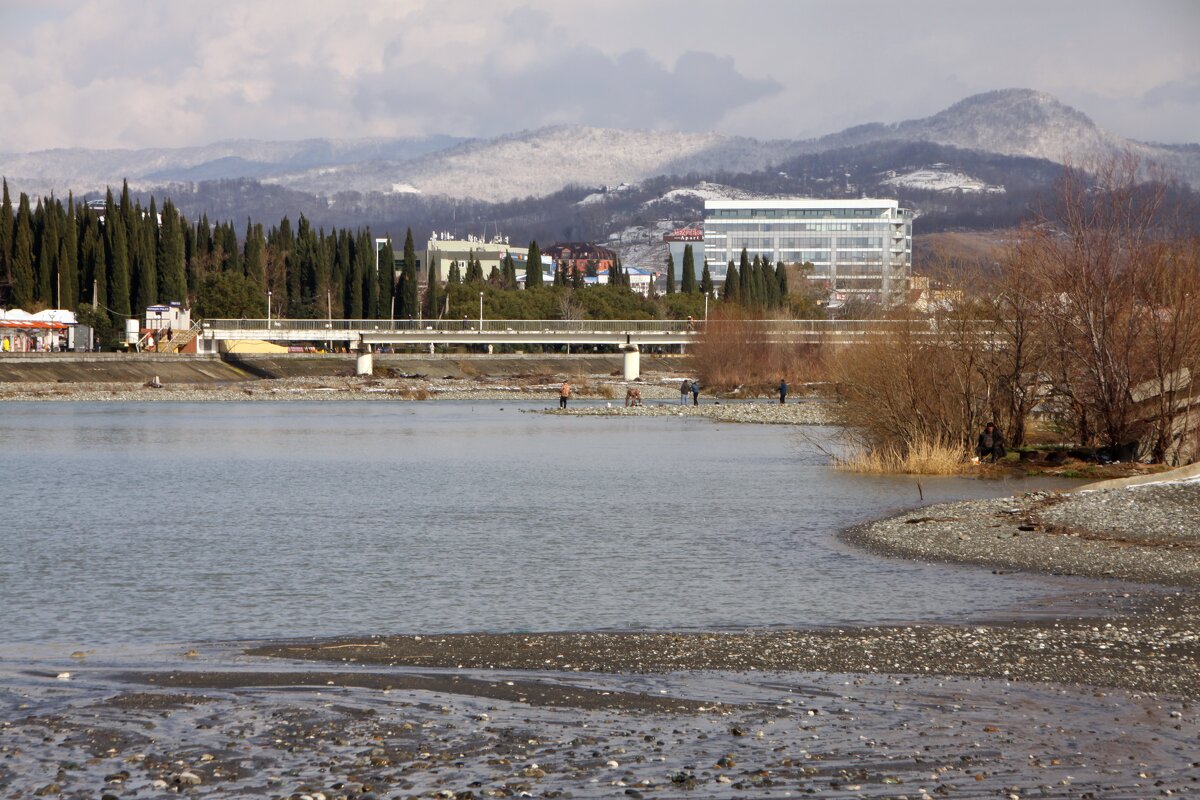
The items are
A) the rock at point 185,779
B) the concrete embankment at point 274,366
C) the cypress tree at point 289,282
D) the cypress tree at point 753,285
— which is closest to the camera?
the rock at point 185,779

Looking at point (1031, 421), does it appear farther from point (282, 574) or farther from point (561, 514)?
point (282, 574)

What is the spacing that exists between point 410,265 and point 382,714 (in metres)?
138

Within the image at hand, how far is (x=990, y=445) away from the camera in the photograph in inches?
1564

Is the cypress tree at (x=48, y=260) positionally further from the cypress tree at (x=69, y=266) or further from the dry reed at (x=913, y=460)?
the dry reed at (x=913, y=460)

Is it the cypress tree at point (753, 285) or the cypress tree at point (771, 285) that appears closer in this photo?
the cypress tree at point (753, 285)

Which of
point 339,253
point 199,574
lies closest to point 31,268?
point 339,253

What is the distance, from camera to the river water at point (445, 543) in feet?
60.5

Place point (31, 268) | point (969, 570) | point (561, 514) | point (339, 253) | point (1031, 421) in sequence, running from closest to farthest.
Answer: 1. point (969, 570)
2. point (561, 514)
3. point (1031, 421)
4. point (31, 268)
5. point (339, 253)

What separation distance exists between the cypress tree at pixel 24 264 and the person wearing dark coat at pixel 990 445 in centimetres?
9302

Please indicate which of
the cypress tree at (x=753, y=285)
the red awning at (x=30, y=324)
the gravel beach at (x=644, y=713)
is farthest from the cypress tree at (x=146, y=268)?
the gravel beach at (x=644, y=713)

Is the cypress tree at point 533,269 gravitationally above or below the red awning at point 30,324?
above

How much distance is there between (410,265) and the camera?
486 feet

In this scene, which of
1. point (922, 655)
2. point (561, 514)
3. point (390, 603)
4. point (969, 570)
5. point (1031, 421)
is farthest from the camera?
point (1031, 421)

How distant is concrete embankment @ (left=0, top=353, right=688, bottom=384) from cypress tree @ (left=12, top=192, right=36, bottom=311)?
9356 mm
